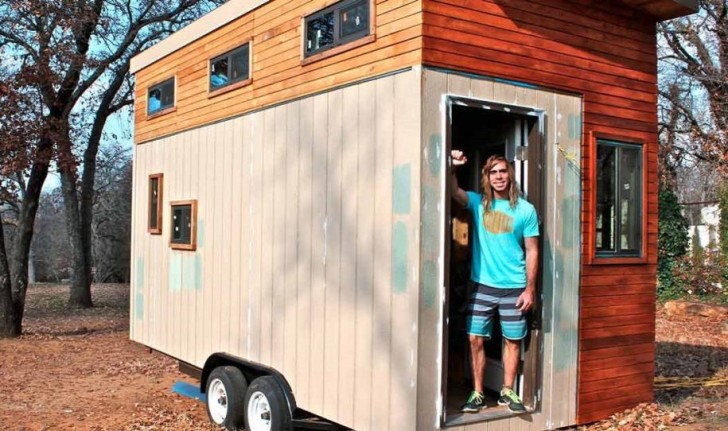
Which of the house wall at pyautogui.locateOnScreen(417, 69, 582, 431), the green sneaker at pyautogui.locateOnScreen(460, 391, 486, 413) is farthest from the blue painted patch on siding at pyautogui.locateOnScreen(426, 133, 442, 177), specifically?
the green sneaker at pyautogui.locateOnScreen(460, 391, 486, 413)

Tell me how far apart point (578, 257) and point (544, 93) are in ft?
4.34

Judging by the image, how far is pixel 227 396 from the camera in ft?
19.9

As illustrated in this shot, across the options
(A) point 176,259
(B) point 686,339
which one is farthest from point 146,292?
(B) point 686,339

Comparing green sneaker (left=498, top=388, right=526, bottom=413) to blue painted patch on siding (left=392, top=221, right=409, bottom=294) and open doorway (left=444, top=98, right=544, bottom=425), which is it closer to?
open doorway (left=444, top=98, right=544, bottom=425)

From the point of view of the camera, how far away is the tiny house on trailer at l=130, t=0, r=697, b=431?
14.6 feet

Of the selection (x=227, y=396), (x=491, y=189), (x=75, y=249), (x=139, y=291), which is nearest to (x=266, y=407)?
(x=227, y=396)

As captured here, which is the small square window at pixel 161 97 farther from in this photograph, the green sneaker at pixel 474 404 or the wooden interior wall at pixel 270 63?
the green sneaker at pixel 474 404

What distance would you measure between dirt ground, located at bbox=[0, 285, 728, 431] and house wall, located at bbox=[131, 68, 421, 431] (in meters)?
0.78

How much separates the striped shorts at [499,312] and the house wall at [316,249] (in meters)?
0.76

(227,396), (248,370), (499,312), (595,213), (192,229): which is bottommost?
(227,396)

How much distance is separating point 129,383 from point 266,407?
3.79 meters

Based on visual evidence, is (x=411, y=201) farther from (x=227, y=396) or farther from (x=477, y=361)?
(x=227, y=396)

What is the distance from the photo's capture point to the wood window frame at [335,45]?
4.79 meters

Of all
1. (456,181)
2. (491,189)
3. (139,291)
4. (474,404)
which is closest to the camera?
(474,404)
